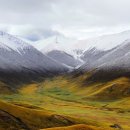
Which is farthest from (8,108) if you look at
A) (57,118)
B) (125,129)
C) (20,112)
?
(125,129)

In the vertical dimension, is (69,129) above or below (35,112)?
below

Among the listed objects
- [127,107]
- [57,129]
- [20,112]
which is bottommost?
[57,129]

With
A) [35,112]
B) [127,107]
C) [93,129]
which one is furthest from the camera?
[127,107]

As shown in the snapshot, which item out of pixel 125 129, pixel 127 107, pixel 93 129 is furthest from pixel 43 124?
pixel 127 107

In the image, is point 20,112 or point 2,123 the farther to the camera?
point 20,112

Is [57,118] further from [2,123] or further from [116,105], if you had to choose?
[116,105]

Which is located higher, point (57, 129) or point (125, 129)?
point (125, 129)

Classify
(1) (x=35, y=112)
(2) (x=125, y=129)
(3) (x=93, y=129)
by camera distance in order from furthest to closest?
1. (2) (x=125, y=129)
2. (1) (x=35, y=112)
3. (3) (x=93, y=129)

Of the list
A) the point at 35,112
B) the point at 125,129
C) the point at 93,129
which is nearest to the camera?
the point at 93,129

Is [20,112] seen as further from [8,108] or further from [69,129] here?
[69,129]
